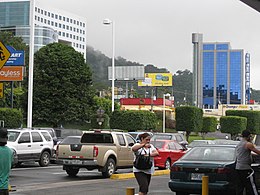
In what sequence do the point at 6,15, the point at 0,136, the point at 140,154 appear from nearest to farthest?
the point at 0,136, the point at 140,154, the point at 6,15

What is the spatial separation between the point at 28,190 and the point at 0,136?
8.15 metres

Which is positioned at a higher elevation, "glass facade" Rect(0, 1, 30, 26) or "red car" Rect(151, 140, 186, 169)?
"glass facade" Rect(0, 1, 30, 26)

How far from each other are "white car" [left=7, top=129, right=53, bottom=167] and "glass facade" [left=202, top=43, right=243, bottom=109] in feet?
530

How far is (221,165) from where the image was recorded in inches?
519

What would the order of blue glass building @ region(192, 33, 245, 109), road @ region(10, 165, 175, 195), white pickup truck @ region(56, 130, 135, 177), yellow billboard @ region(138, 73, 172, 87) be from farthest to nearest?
blue glass building @ region(192, 33, 245, 109) < yellow billboard @ region(138, 73, 172, 87) < white pickup truck @ region(56, 130, 135, 177) < road @ region(10, 165, 175, 195)

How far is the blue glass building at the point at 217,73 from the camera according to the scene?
614 ft

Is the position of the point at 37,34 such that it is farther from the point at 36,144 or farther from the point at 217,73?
the point at 36,144

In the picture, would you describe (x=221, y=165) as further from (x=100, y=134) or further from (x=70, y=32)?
(x=70, y=32)

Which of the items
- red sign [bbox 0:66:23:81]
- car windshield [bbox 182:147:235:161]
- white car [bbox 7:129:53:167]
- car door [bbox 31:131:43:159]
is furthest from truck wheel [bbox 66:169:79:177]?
red sign [bbox 0:66:23:81]

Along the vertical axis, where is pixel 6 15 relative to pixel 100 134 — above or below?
above

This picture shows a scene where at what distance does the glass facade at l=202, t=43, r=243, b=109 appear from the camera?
18762cm

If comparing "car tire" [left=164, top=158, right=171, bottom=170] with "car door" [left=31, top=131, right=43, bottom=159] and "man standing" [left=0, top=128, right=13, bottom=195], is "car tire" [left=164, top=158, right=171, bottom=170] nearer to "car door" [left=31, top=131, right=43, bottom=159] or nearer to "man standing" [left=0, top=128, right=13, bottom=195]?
"car door" [left=31, top=131, right=43, bottom=159]

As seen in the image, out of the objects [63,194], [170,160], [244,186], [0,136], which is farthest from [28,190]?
[170,160]

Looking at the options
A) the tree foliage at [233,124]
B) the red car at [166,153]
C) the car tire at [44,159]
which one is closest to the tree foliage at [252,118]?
the tree foliage at [233,124]
